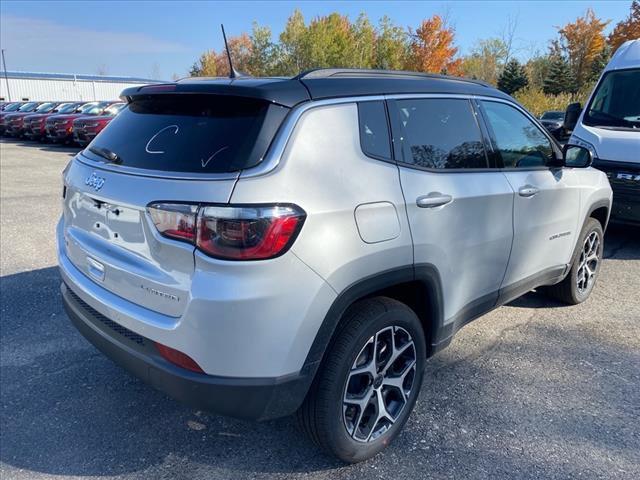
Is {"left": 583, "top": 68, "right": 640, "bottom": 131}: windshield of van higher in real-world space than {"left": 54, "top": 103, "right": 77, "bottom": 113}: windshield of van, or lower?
higher

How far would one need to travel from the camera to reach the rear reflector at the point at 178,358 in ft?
7.02

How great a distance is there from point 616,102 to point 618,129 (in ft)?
2.40

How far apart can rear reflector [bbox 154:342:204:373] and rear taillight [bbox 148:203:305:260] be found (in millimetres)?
460

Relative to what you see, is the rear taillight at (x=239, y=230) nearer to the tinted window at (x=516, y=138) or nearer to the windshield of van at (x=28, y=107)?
the tinted window at (x=516, y=138)

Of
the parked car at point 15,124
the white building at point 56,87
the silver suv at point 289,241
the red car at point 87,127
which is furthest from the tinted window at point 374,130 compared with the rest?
the white building at point 56,87

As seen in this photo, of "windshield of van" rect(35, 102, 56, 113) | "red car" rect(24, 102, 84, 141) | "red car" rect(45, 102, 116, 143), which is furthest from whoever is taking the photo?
"windshield of van" rect(35, 102, 56, 113)

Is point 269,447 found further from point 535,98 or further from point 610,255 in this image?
point 535,98

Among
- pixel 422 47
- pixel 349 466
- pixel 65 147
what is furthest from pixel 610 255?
pixel 422 47

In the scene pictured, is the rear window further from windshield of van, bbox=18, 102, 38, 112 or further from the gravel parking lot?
windshield of van, bbox=18, 102, 38, 112

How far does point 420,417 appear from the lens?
119 inches

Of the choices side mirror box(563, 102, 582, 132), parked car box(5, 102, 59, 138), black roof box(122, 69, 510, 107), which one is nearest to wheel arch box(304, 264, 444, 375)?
black roof box(122, 69, 510, 107)

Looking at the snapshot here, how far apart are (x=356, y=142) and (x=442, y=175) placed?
648 mm

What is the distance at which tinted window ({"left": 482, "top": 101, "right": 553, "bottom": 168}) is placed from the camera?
3412 mm

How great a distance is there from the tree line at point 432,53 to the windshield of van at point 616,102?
1146 inches
